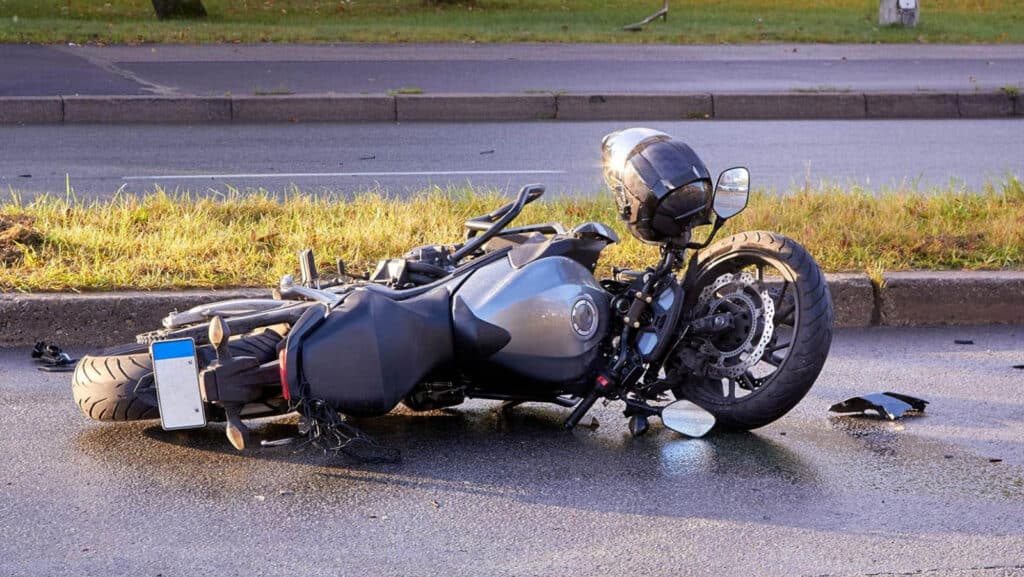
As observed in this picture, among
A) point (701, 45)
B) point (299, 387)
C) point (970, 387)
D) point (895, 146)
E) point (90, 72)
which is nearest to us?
point (299, 387)

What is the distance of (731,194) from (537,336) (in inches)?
29.4

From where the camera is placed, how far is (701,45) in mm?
18328

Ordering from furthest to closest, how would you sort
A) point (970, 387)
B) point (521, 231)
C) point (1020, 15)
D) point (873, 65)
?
point (1020, 15)
point (873, 65)
point (970, 387)
point (521, 231)

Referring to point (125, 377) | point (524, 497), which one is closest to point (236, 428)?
point (125, 377)

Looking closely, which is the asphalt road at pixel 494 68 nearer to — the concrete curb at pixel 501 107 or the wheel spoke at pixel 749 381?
the concrete curb at pixel 501 107

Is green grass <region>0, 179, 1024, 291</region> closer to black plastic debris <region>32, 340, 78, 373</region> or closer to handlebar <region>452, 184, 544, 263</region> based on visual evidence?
black plastic debris <region>32, 340, 78, 373</region>

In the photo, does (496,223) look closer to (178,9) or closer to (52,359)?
(52,359)

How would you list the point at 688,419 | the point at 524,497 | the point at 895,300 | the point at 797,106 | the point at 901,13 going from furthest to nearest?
the point at 901,13 < the point at 797,106 < the point at 895,300 < the point at 688,419 < the point at 524,497

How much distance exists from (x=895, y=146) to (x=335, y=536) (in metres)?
8.76

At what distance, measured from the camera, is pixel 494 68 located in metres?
15.3

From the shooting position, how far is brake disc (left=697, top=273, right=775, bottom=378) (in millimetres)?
4414

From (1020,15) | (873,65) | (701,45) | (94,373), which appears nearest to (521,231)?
(94,373)

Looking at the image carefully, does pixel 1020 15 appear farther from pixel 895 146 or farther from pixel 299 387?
pixel 299 387

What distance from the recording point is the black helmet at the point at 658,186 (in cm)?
429
